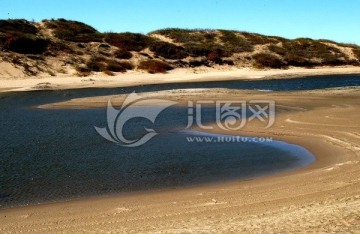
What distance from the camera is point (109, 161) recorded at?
11625mm

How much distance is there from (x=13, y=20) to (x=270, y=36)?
1196 inches

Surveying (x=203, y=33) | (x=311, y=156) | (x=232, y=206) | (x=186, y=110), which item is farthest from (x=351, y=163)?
(x=203, y=33)

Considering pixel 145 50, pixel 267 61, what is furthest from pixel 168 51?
pixel 267 61

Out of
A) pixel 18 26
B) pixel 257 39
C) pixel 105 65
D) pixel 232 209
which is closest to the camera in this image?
pixel 232 209

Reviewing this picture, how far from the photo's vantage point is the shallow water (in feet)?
31.0

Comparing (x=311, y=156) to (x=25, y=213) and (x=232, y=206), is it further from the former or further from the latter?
(x=25, y=213)

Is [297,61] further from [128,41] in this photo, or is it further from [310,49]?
[128,41]

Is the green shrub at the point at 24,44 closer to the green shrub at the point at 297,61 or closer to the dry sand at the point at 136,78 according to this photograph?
the dry sand at the point at 136,78

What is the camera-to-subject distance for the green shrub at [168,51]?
47.2 metres

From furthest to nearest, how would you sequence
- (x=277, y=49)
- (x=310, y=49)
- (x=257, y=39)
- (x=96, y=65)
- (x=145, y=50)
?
(x=310, y=49) < (x=257, y=39) < (x=277, y=49) < (x=145, y=50) < (x=96, y=65)

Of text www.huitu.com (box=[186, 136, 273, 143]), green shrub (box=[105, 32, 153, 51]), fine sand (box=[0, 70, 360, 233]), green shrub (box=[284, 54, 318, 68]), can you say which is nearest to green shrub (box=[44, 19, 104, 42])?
green shrub (box=[105, 32, 153, 51])

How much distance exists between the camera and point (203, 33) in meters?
58.5

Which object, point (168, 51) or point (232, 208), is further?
point (168, 51)

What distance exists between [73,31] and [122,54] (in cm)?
767
